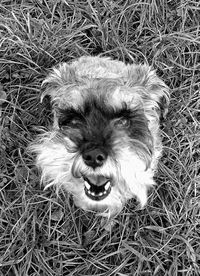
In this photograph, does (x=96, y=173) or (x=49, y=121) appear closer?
(x=96, y=173)

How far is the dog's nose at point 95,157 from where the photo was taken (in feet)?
9.96

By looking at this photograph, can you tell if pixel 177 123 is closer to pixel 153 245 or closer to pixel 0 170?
pixel 153 245

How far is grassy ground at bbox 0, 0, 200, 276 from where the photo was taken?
442 cm

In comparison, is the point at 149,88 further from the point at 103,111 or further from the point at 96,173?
the point at 96,173

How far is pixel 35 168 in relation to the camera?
465cm

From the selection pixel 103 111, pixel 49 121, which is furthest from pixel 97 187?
pixel 49 121

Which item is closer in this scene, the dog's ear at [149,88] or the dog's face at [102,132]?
the dog's face at [102,132]

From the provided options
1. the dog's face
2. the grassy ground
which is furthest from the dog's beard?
the grassy ground

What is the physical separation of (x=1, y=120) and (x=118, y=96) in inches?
77.9

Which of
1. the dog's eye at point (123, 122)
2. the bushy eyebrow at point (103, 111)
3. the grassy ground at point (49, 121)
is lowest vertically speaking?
the grassy ground at point (49, 121)

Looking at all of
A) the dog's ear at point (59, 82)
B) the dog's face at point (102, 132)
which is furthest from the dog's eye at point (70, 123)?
the dog's ear at point (59, 82)

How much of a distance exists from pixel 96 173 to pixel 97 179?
0.88 feet

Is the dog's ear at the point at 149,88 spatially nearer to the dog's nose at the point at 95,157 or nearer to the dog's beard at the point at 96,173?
the dog's beard at the point at 96,173

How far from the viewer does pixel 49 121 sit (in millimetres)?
4758
